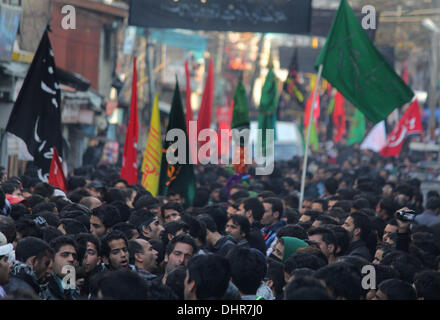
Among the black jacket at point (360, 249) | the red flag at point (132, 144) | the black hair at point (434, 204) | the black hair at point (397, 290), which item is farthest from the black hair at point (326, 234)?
the red flag at point (132, 144)

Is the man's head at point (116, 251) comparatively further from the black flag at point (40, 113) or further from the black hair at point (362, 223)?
the black flag at point (40, 113)

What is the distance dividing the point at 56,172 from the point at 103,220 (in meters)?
2.00

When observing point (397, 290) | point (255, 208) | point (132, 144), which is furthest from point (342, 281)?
point (132, 144)

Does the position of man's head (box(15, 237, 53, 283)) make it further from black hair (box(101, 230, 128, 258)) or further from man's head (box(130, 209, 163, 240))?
man's head (box(130, 209, 163, 240))

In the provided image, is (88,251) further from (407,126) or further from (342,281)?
(407,126)

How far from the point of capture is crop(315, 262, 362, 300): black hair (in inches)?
192

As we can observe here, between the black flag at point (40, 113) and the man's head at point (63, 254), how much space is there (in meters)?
3.69

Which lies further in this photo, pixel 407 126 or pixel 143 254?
pixel 407 126

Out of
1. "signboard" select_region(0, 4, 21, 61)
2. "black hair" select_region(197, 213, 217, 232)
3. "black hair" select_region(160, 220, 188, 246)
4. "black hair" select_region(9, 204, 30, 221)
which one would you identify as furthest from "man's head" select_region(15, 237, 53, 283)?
"signboard" select_region(0, 4, 21, 61)

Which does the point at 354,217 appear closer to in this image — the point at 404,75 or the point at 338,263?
the point at 338,263

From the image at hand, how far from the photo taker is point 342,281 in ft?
16.2

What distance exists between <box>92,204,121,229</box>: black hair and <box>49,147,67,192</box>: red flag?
5.93 feet

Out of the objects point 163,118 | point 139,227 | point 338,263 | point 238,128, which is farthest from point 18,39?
point 163,118

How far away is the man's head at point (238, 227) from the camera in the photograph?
27.3 feet
